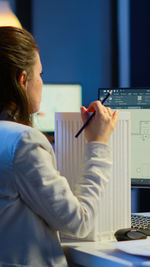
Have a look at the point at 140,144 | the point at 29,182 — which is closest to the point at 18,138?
the point at 29,182

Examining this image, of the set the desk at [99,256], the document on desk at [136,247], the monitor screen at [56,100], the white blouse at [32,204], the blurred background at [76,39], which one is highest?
the blurred background at [76,39]

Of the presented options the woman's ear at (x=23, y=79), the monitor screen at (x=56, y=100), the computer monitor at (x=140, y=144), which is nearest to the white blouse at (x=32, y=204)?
the woman's ear at (x=23, y=79)

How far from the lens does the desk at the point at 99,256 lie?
3.24 feet

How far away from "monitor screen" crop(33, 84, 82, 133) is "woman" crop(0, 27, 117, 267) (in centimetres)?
303

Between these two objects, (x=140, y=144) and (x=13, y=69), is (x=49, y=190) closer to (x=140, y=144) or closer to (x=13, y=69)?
(x=13, y=69)

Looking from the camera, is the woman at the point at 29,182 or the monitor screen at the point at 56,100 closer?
the woman at the point at 29,182

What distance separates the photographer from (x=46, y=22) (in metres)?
4.18

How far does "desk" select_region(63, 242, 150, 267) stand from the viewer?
986 millimetres

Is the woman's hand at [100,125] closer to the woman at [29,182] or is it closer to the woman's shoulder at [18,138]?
the woman at [29,182]

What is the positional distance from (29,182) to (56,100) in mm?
3261

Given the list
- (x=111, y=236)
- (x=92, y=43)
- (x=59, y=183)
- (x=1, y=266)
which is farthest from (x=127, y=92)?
(x=92, y=43)

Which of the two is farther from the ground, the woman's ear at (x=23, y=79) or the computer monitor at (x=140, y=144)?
the woman's ear at (x=23, y=79)

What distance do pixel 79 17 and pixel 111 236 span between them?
10.6 ft

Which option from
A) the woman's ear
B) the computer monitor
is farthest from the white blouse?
the computer monitor
